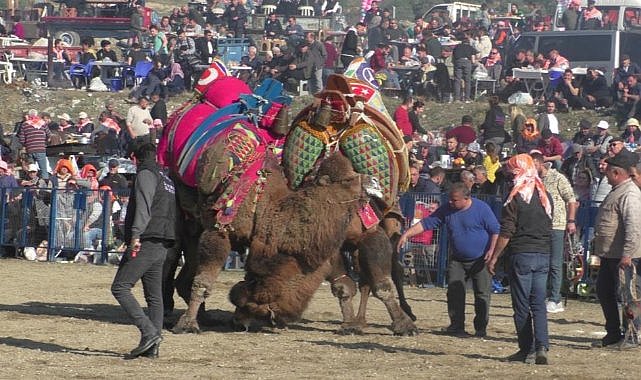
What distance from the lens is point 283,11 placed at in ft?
139

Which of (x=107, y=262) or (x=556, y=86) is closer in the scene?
(x=107, y=262)

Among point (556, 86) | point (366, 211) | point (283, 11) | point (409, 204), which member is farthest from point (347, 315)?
point (283, 11)

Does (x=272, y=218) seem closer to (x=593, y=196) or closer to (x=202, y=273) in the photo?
(x=202, y=273)

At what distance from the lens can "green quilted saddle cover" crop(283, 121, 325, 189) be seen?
12836mm

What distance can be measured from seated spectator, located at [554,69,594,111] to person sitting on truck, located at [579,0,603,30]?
5.67 metres

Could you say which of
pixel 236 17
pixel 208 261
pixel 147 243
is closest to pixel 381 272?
pixel 208 261

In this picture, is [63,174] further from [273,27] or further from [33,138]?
[273,27]

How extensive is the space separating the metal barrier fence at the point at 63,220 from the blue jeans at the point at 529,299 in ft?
35.4

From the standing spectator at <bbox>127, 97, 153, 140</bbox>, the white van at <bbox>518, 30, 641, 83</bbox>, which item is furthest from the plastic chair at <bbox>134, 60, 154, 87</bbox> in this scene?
the white van at <bbox>518, 30, 641, 83</bbox>

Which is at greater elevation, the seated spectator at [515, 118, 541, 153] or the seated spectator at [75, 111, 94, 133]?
the seated spectator at [515, 118, 541, 153]

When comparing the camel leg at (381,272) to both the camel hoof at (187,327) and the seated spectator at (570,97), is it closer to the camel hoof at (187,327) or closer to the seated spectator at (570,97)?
the camel hoof at (187,327)

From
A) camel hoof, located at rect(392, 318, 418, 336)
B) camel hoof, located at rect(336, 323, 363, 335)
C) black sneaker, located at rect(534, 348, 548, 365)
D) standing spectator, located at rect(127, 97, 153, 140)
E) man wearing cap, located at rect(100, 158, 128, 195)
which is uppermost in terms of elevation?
black sneaker, located at rect(534, 348, 548, 365)

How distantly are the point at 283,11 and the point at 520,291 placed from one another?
32039mm

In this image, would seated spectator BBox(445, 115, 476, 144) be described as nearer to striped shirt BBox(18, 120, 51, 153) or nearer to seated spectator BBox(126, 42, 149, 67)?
striped shirt BBox(18, 120, 51, 153)
